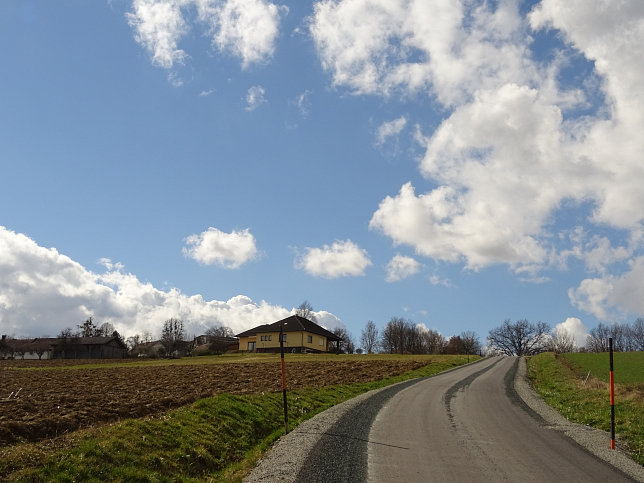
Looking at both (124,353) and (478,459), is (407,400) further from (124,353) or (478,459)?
(124,353)

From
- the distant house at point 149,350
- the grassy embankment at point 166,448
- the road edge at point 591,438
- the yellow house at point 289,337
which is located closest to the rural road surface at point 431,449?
the road edge at point 591,438

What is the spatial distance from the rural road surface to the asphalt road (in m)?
0.02

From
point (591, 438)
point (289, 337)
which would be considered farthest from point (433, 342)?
point (591, 438)

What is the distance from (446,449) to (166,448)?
6.65m

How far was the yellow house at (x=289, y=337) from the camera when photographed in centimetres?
9169

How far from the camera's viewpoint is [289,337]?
9238 centimetres

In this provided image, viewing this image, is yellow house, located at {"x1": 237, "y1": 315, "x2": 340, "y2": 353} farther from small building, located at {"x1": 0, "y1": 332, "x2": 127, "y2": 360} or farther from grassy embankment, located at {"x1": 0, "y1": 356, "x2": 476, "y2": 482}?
grassy embankment, located at {"x1": 0, "y1": 356, "x2": 476, "y2": 482}

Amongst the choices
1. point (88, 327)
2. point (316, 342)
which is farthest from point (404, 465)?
point (88, 327)

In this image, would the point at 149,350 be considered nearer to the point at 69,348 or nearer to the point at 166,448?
the point at 69,348

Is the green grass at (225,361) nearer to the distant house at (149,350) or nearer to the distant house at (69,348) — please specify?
the distant house at (149,350)

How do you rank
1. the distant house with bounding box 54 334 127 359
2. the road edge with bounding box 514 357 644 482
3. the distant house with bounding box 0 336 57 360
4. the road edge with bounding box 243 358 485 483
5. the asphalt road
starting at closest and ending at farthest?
the asphalt road
the road edge with bounding box 243 358 485 483
the road edge with bounding box 514 357 644 482
the distant house with bounding box 54 334 127 359
the distant house with bounding box 0 336 57 360

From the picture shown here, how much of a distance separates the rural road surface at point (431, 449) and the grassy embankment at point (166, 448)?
1.28m

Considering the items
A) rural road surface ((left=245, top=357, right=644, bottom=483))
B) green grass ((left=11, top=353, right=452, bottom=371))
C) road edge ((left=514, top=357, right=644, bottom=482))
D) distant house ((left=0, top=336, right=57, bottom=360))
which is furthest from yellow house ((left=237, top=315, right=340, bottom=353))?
A: rural road surface ((left=245, top=357, right=644, bottom=483))

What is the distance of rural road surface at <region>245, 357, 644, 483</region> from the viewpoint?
10.3 meters
